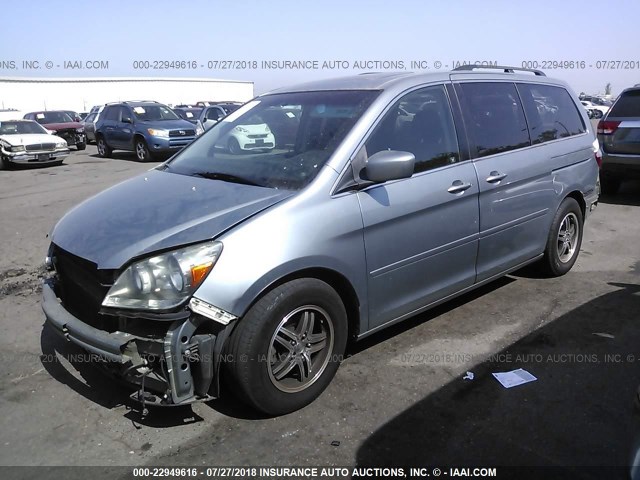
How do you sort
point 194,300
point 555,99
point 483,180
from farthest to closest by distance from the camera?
point 555,99 < point 483,180 < point 194,300

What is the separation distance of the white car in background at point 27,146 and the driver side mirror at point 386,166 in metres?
15.4

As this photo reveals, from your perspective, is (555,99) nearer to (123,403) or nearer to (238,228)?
(238,228)

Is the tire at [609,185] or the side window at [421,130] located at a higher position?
the side window at [421,130]

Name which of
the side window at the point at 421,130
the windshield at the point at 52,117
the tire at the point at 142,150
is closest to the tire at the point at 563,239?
the side window at the point at 421,130

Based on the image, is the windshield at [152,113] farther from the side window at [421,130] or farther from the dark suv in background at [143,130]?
the side window at [421,130]

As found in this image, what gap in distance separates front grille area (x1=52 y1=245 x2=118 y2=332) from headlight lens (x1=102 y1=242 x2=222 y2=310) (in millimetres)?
106

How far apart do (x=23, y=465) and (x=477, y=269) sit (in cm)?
321

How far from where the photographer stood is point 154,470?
268 cm

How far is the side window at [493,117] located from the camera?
4094 mm

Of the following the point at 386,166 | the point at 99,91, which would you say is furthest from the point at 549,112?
the point at 99,91

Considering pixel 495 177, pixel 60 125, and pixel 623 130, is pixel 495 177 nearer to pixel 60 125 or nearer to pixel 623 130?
pixel 623 130

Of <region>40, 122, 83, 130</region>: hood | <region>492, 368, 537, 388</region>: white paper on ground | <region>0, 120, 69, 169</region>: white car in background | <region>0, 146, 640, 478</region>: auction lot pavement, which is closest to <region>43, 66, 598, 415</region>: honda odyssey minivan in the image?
<region>0, 146, 640, 478</region>: auction lot pavement

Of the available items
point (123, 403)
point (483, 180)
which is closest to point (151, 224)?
point (123, 403)

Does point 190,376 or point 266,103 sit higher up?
point 266,103
